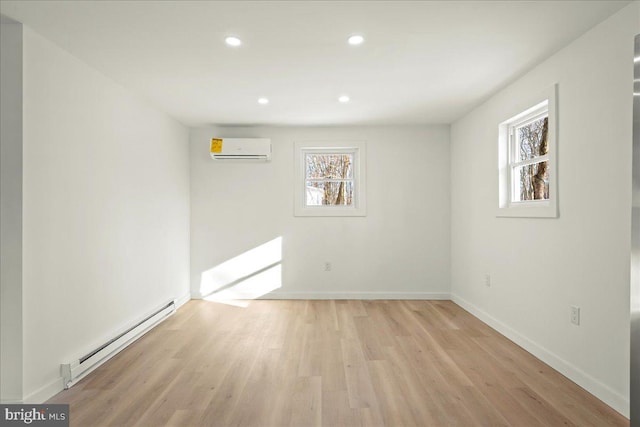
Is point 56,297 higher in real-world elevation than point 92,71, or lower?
lower

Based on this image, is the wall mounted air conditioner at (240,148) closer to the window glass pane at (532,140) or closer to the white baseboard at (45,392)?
the window glass pane at (532,140)

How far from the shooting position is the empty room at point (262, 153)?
2.19 metres

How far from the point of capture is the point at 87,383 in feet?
8.51

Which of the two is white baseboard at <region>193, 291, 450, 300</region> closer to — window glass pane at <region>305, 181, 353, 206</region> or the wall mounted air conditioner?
window glass pane at <region>305, 181, 353, 206</region>

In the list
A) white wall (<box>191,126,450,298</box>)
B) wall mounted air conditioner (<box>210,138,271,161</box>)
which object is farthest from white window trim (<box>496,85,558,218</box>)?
wall mounted air conditioner (<box>210,138,271,161</box>)

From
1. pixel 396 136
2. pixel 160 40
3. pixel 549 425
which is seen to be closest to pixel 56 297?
pixel 160 40

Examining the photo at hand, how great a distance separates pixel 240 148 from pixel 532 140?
339 cm

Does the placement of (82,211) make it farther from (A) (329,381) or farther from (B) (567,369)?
(B) (567,369)

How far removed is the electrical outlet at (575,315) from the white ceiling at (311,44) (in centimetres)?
186

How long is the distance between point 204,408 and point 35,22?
101 inches

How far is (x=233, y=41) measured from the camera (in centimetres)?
255

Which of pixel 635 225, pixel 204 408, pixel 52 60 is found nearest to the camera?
pixel 635 225

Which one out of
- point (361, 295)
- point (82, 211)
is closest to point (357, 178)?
point (361, 295)

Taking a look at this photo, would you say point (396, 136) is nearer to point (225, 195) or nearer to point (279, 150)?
point (279, 150)
